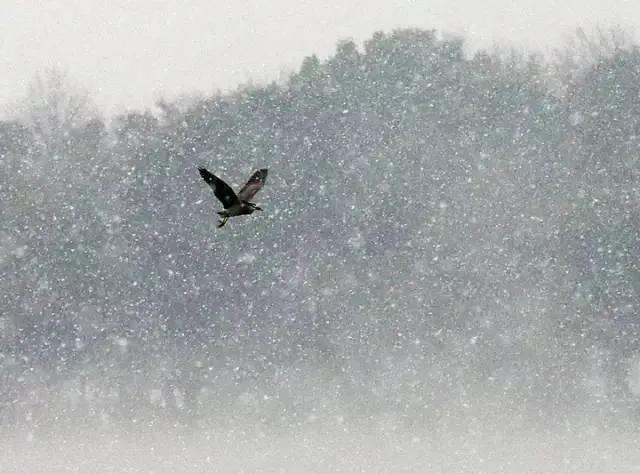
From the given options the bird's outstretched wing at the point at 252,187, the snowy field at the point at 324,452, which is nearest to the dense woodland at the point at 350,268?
the snowy field at the point at 324,452

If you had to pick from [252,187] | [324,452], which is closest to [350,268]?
[324,452]

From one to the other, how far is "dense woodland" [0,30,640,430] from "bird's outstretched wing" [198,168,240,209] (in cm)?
2000

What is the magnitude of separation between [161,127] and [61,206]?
4.13 m

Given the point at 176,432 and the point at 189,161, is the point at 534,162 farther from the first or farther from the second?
the point at 176,432

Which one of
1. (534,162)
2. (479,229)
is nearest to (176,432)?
(479,229)

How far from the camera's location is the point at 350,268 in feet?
95.3

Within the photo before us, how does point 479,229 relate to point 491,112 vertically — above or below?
below

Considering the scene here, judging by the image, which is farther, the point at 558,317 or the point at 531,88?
→ the point at 531,88

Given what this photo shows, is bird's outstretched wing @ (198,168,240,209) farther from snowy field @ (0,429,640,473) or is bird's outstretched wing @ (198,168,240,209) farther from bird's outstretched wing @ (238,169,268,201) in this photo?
snowy field @ (0,429,640,473)

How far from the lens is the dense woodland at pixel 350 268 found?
2816 centimetres

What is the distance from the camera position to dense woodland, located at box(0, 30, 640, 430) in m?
28.2

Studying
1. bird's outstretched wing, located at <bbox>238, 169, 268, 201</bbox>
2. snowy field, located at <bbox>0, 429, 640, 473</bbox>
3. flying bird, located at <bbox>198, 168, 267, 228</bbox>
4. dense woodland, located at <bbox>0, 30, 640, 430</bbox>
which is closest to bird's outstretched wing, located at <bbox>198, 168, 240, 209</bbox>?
flying bird, located at <bbox>198, 168, 267, 228</bbox>

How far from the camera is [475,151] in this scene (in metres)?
30.2

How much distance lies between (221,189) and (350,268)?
20487 mm
